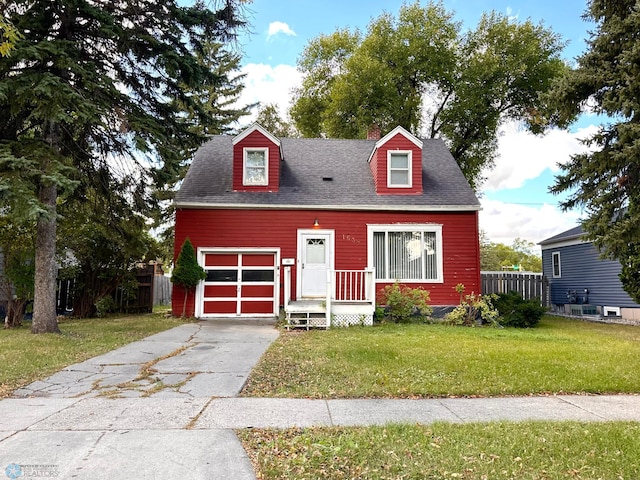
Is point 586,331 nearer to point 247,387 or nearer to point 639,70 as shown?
point 639,70

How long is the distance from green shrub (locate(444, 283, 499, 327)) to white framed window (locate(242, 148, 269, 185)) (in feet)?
22.2

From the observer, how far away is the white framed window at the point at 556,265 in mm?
18281

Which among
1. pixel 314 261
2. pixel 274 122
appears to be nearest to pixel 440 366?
pixel 314 261

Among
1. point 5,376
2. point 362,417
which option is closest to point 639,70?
point 362,417

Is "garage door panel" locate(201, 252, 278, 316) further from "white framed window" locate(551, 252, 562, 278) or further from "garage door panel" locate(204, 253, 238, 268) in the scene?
"white framed window" locate(551, 252, 562, 278)

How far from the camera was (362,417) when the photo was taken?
3.97 meters

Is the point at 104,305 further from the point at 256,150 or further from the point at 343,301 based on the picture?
the point at 343,301

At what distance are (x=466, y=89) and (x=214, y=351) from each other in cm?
1949

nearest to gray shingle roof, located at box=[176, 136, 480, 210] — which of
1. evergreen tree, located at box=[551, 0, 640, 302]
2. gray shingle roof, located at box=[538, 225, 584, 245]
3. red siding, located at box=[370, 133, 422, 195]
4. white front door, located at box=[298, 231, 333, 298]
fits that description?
red siding, located at box=[370, 133, 422, 195]

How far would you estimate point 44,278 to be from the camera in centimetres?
871

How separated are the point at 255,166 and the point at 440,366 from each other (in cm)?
880

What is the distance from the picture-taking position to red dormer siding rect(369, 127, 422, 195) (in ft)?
42.0

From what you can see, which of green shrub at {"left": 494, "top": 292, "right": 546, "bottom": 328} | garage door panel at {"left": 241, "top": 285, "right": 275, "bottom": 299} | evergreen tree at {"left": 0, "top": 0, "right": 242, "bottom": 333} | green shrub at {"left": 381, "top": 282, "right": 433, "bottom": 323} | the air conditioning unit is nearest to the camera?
evergreen tree at {"left": 0, "top": 0, "right": 242, "bottom": 333}

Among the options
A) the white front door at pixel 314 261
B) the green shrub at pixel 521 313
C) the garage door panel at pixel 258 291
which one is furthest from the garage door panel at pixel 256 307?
the green shrub at pixel 521 313
